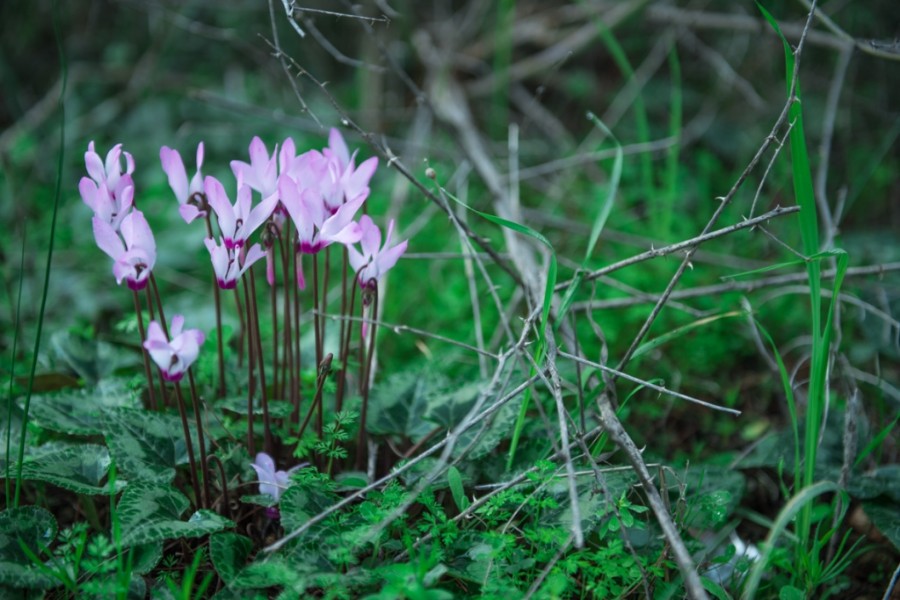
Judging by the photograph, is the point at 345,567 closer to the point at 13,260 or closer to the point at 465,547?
the point at 465,547

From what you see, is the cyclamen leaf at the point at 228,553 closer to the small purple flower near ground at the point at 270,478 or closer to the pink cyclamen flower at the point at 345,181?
the small purple flower near ground at the point at 270,478

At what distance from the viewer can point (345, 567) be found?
1.27m

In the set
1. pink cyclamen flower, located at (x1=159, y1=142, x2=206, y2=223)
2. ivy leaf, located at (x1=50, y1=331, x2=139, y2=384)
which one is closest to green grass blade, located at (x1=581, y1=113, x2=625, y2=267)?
pink cyclamen flower, located at (x1=159, y1=142, x2=206, y2=223)

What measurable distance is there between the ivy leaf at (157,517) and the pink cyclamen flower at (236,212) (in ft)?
1.45

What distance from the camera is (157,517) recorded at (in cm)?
124

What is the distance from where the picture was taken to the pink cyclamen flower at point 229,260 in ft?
4.03

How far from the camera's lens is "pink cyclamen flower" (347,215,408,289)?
1.32 meters

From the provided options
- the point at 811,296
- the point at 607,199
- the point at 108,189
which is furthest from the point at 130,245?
the point at 811,296

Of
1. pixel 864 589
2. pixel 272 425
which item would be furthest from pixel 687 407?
pixel 272 425

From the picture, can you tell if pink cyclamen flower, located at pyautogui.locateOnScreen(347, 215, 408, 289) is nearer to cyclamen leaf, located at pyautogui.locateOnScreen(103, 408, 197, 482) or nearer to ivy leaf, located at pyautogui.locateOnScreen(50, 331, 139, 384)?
cyclamen leaf, located at pyautogui.locateOnScreen(103, 408, 197, 482)

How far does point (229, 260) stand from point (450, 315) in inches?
47.3

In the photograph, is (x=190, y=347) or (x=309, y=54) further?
(x=309, y=54)

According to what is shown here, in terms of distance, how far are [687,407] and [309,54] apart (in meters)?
2.60

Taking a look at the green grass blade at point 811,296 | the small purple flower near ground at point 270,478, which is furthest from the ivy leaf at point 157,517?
the green grass blade at point 811,296
